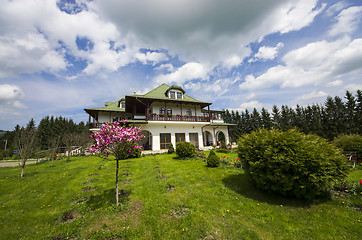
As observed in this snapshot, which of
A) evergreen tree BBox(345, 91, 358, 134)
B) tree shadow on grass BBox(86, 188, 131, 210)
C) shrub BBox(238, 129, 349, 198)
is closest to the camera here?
shrub BBox(238, 129, 349, 198)

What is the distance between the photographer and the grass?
12.0 feet

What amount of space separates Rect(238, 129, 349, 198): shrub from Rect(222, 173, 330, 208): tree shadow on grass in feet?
0.75

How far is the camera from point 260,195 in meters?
5.56

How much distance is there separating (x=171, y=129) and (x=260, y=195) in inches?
632

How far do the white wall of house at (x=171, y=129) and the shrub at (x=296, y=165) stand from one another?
15.2 m

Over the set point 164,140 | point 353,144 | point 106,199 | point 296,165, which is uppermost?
point 164,140

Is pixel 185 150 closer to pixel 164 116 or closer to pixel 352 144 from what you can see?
pixel 164 116

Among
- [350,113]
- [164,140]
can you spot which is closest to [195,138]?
[164,140]

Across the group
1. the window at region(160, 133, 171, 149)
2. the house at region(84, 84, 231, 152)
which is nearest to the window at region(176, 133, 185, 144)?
the house at region(84, 84, 231, 152)

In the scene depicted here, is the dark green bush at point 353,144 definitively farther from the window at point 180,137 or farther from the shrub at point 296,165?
the window at point 180,137

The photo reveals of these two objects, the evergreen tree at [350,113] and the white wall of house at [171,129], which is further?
the evergreen tree at [350,113]

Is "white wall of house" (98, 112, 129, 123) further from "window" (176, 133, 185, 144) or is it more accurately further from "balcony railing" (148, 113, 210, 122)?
"window" (176, 133, 185, 144)

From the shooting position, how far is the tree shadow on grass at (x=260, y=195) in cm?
484

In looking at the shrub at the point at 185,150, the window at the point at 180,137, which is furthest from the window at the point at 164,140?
the shrub at the point at 185,150
